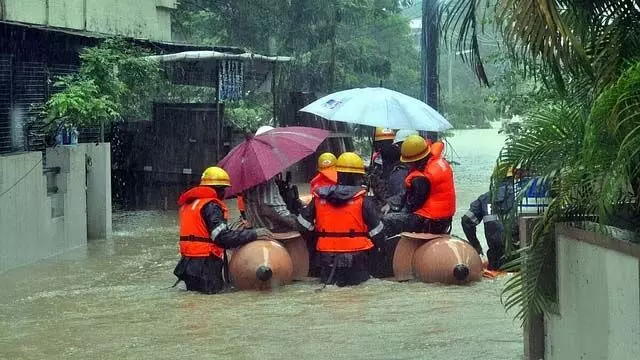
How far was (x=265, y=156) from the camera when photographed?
11062 millimetres

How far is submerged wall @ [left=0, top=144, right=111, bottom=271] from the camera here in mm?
12344

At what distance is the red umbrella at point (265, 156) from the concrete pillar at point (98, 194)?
4542mm

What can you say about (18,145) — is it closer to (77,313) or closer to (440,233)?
(77,313)

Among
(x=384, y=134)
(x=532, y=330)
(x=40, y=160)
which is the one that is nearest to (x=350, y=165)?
(x=384, y=134)

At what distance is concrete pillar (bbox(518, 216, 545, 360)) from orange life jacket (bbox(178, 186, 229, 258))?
4143mm

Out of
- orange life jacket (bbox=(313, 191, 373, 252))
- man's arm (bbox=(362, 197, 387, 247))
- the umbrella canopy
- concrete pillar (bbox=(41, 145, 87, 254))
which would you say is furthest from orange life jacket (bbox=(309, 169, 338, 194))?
concrete pillar (bbox=(41, 145, 87, 254))

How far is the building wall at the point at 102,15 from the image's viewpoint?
15656 mm

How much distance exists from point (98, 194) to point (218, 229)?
5679 mm

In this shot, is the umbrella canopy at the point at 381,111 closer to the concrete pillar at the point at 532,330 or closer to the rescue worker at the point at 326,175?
the rescue worker at the point at 326,175

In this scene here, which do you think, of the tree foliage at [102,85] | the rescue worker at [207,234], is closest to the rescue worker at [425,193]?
the rescue worker at [207,234]

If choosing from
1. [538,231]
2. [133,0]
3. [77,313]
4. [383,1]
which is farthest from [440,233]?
[383,1]

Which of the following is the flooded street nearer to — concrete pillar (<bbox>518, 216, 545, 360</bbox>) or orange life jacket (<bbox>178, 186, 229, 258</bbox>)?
orange life jacket (<bbox>178, 186, 229, 258</bbox>)

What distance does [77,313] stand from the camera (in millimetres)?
10016

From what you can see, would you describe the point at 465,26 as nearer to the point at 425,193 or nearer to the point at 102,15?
the point at 425,193
